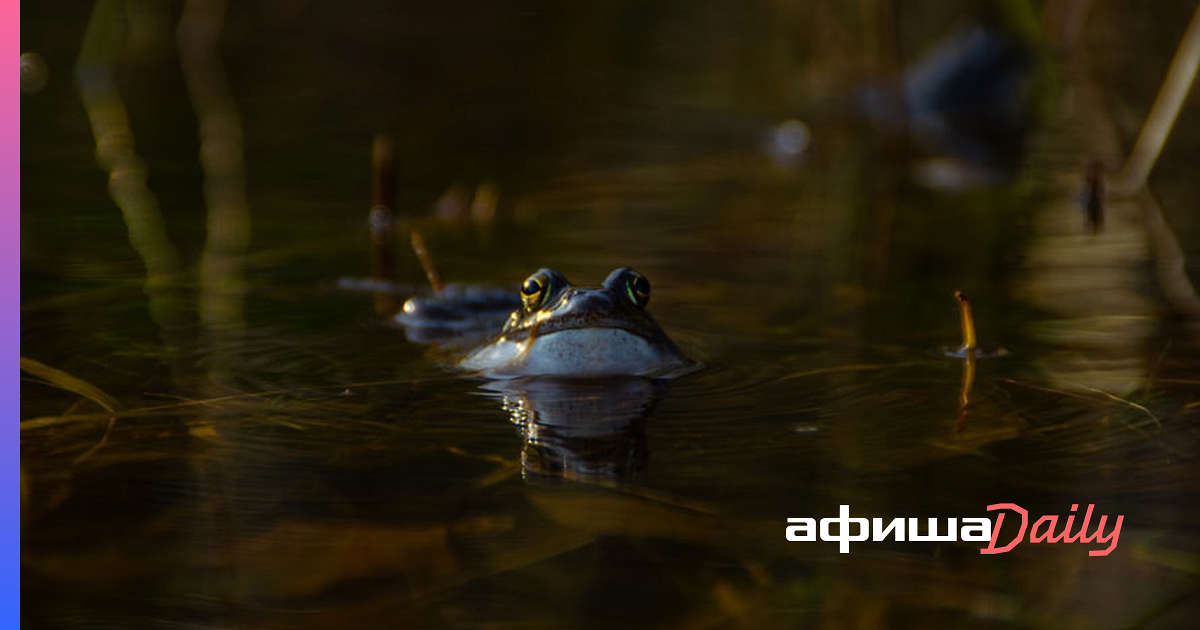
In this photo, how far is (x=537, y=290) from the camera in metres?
4.54

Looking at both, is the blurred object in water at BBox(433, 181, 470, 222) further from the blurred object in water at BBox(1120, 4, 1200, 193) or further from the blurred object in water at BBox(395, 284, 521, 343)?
the blurred object in water at BBox(1120, 4, 1200, 193)

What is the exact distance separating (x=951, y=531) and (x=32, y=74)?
29.4 ft

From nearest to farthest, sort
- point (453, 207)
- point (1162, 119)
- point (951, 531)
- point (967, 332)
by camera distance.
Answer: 1. point (951, 531)
2. point (967, 332)
3. point (1162, 119)
4. point (453, 207)

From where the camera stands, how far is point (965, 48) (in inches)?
438

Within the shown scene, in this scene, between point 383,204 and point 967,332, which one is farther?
point 383,204

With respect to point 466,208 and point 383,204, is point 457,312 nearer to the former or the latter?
point 383,204

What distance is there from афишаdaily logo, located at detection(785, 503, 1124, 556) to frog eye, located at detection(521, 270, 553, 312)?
1.41 m

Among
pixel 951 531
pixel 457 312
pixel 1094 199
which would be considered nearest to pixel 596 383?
pixel 457 312

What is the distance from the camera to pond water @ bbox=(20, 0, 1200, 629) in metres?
3.02

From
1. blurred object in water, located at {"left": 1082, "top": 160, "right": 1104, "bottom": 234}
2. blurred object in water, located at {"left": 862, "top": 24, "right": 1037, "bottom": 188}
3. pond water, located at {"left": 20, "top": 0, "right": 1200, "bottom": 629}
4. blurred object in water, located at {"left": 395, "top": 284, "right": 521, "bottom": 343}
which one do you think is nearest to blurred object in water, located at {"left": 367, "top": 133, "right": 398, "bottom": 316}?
pond water, located at {"left": 20, "top": 0, "right": 1200, "bottom": 629}

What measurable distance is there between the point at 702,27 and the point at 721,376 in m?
10.7

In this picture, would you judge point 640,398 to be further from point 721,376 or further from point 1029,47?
point 1029,47

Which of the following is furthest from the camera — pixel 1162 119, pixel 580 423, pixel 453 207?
pixel 453 207

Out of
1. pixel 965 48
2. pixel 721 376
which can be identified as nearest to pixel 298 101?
pixel 965 48
